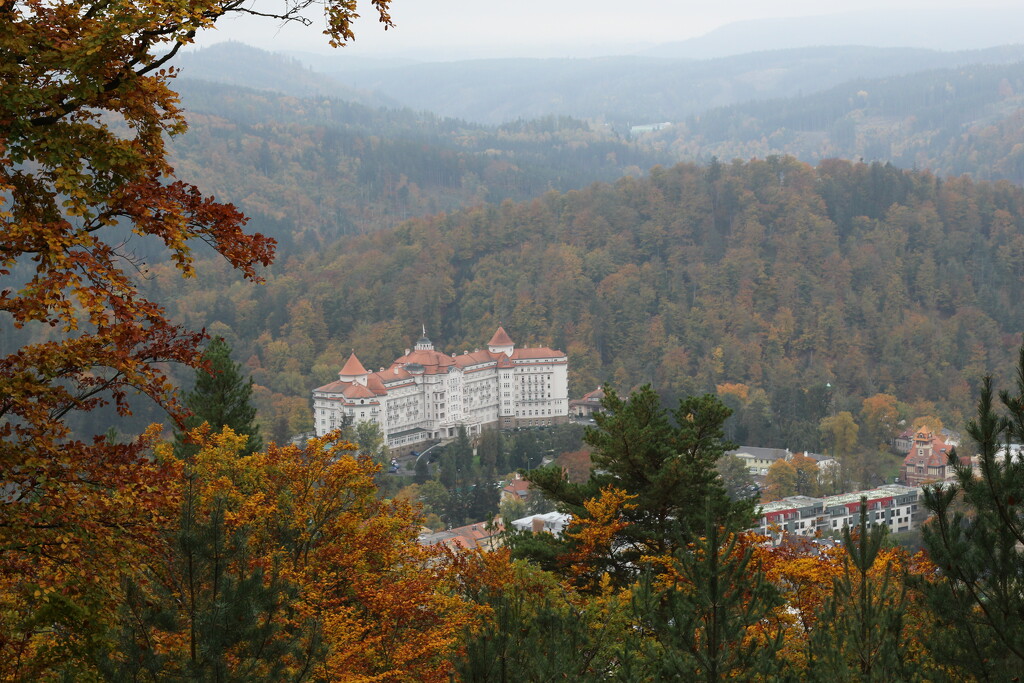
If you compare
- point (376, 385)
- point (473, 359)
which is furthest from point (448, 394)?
point (376, 385)

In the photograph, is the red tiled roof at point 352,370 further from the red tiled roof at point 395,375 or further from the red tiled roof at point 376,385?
the red tiled roof at point 395,375

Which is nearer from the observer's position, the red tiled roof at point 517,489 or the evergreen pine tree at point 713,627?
the evergreen pine tree at point 713,627

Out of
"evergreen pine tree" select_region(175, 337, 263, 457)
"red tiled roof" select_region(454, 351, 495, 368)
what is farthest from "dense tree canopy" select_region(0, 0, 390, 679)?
"red tiled roof" select_region(454, 351, 495, 368)

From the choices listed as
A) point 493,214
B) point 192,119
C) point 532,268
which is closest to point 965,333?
point 532,268

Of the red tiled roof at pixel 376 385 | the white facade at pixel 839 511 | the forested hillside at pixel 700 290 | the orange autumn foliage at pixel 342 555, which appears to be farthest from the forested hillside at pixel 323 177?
the orange autumn foliage at pixel 342 555

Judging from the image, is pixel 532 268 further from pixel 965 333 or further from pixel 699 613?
pixel 699 613

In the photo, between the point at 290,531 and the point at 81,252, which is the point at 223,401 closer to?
the point at 290,531
